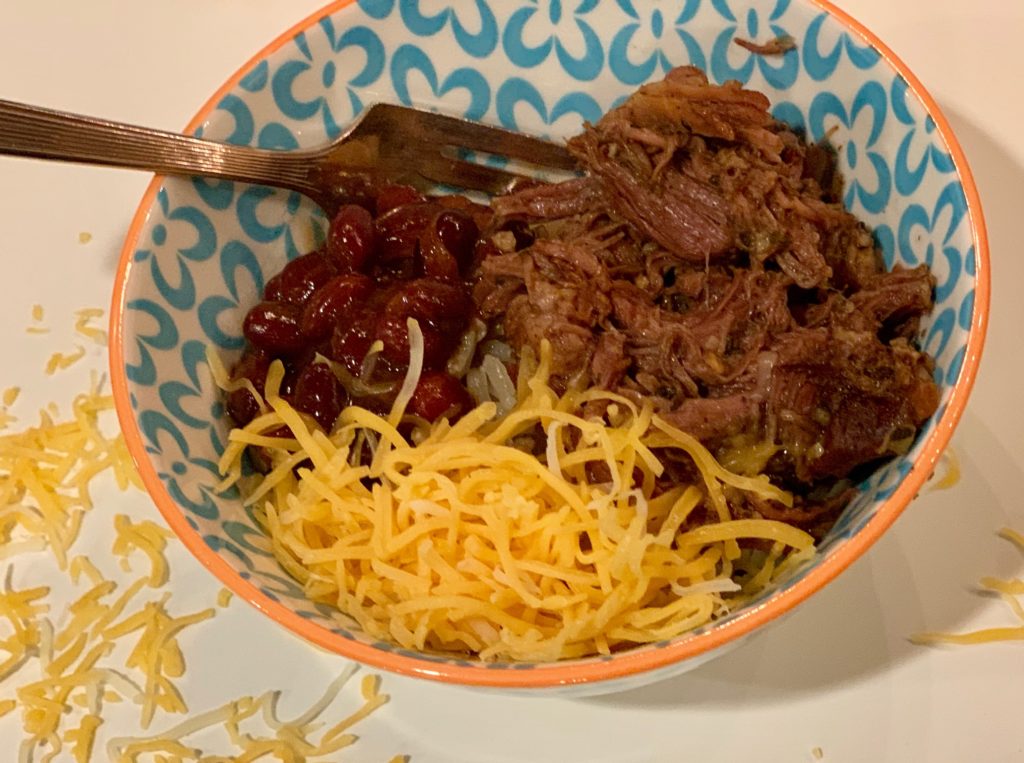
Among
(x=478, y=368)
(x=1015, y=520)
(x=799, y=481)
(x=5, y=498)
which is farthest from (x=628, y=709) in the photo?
(x=5, y=498)

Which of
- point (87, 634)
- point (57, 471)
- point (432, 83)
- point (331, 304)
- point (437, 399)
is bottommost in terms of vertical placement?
point (87, 634)

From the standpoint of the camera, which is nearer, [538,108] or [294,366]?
[294,366]

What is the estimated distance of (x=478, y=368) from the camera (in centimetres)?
212

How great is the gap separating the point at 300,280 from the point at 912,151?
1465 millimetres

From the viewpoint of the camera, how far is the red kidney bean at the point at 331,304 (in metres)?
2.11

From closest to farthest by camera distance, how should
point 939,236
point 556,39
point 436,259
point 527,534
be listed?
point 527,534, point 939,236, point 436,259, point 556,39

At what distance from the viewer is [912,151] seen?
1911mm

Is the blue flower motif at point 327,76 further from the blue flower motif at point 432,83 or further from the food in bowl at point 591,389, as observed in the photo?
the food in bowl at point 591,389

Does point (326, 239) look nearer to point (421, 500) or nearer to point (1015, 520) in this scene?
point (421, 500)

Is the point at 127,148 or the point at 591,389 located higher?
the point at 127,148

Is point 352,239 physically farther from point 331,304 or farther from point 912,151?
point 912,151

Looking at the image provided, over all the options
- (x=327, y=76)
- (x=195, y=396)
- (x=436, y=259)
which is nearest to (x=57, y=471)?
(x=195, y=396)

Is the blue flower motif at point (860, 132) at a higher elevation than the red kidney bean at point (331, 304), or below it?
higher

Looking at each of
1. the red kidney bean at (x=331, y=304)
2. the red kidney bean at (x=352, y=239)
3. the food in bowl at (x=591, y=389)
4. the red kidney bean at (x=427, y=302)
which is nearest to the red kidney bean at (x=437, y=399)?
the food in bowl at (x=591, y=389)
